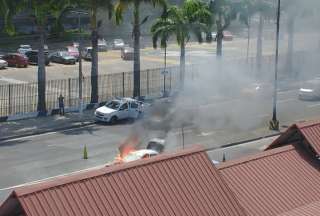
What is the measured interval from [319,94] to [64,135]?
17377mm

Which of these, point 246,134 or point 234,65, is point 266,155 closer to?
point 246,134

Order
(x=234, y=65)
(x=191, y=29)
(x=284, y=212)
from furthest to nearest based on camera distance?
(x=234, y=65) < (x=191, y=29) < (x=284, y=212)

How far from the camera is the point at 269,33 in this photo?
57.6 metres

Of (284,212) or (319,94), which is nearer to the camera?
(284,212)

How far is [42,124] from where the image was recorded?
109ft

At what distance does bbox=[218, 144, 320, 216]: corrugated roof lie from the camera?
50.7 feet

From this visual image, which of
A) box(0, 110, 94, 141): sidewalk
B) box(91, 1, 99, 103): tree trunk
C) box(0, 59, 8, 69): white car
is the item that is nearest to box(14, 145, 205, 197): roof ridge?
box(0, 110, 94, 141): sidewalk

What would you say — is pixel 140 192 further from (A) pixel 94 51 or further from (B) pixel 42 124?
(A) pixel 94 51

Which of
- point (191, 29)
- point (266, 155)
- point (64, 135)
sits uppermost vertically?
point (191, 29)

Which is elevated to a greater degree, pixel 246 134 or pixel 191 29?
pixel 191 29

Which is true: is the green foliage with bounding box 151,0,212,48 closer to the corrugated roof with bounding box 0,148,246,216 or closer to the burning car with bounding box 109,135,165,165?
the burning car with bounding box 109,135,165,165

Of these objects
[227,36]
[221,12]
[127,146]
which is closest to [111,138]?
[127,146]

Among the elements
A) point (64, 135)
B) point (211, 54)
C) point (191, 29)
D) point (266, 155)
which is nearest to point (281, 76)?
point (191, 29)

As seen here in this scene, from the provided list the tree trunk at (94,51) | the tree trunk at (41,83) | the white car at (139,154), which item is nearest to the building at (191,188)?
the white car at (139,154)
